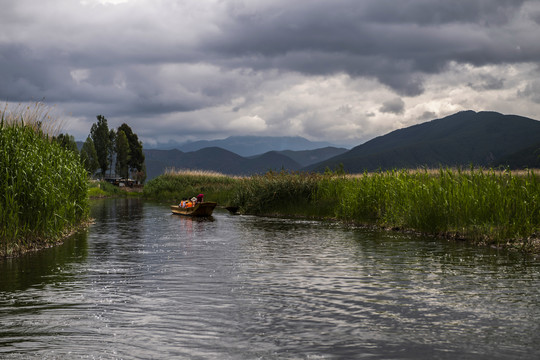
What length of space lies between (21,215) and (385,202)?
652 inches

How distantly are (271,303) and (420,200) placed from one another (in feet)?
44.0

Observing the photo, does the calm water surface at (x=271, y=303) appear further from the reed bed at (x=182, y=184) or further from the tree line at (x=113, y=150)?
the tree line at (x=113, y=150)

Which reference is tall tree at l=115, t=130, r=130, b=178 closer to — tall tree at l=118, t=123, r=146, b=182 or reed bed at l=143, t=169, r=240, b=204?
tall tree at l=118, t=123, r=146, b=182

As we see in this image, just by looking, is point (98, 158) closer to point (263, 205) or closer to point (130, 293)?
point (263, 205)

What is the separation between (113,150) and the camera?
10162cm

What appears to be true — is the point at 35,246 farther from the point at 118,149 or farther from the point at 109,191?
the point at 118,149

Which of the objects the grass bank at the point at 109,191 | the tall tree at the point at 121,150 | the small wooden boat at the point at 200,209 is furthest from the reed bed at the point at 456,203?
the tall tree at the point at 121,150

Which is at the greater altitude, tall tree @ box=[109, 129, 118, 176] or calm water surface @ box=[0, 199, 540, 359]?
tall tree @ box=[109, 129, 118, 176]

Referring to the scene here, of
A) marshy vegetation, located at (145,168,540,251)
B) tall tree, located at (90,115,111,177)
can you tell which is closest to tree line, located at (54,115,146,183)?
tall tree, located at (90,115,111,177)

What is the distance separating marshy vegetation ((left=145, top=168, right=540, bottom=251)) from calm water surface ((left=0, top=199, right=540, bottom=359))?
5.96ft

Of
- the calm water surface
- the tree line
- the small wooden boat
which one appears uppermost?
the tree line

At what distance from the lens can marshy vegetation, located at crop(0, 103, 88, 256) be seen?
48.1 feet

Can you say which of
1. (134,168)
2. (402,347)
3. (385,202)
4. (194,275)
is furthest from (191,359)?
(134,168)

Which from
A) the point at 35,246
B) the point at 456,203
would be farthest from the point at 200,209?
the point at 456,203
